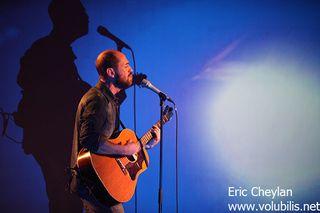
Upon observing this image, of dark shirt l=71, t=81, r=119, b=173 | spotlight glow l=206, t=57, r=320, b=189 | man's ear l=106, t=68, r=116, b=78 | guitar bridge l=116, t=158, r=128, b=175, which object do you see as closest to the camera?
dark shirt l=71, t=81, r=119, b=173

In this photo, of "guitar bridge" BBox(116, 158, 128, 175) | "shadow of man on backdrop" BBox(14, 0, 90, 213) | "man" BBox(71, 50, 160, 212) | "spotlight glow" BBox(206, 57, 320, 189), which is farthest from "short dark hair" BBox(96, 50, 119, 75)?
"spotlight glow" BBox(206, 57, 320, 189)

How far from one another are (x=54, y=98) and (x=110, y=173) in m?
1.46

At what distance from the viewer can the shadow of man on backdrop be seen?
361 cm

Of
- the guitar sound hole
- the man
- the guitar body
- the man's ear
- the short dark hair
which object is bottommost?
the guitar body

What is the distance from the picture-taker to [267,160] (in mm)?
3604

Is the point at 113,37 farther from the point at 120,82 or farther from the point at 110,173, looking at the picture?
the point at 110,173

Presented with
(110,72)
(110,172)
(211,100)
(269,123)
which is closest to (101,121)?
(110,172)

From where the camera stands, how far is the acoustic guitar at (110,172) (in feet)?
7.93

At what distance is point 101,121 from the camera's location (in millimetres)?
2438

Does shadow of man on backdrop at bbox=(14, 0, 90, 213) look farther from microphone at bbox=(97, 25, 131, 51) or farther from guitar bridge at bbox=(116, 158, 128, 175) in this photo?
guitar bridge at bbox=(116, 158, 128, 175)

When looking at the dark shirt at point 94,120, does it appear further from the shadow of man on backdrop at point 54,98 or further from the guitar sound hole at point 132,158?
the shadow of man on backdrop at point 54,98

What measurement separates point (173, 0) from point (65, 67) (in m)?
1.39

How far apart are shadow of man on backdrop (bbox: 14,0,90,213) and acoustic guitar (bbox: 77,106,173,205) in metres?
1.07

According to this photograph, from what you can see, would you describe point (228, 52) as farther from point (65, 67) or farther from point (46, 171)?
point (46, 171)
